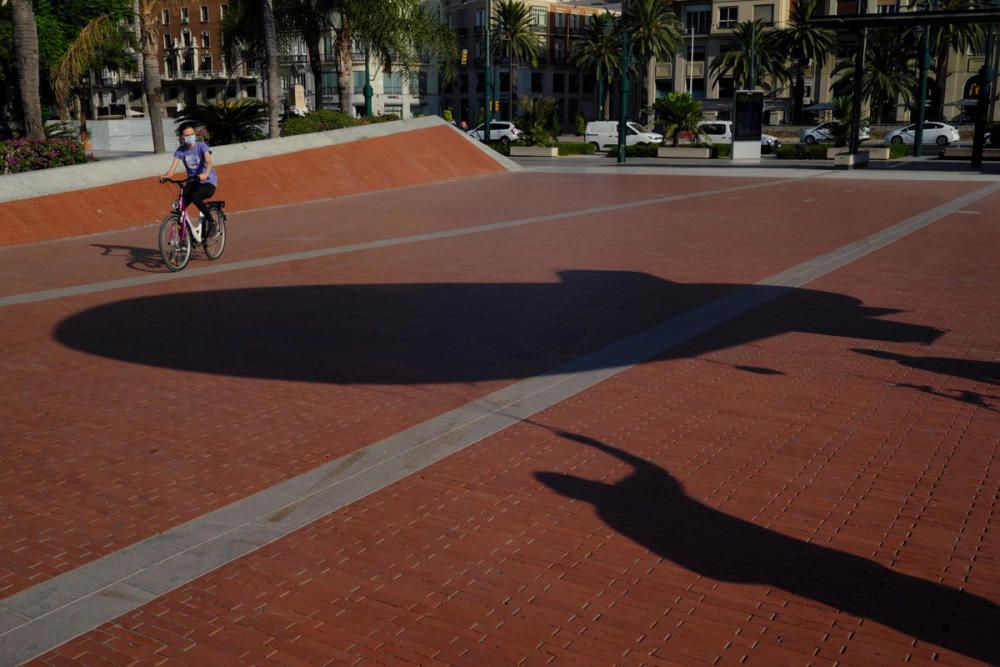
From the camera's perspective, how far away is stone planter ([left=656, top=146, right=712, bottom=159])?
4100 centimetres

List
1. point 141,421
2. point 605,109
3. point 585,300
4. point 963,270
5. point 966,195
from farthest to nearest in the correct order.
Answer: point 605,109 < point 966,195 < point 963,270 < point 585,300 < point 141,421

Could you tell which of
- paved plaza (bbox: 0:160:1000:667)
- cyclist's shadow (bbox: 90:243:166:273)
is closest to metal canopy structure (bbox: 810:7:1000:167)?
paved plaza (bbox: 0:160:1000:667)

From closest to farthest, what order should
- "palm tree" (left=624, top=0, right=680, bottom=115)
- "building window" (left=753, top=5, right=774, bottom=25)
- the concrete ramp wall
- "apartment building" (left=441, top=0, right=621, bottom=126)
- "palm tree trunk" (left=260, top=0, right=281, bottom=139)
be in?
the concrete ramp wall → "palm tree trunk" (left=260, top=0, right=281, bottom=139) → "palm tree" (left=624, top=0, right=680, bottom=115) → "building window" (left=753, top=5, right=774, bottom=25) → "apartment building" (left=441, top=0, right=621, bottom=126)

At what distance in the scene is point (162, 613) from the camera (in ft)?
13.2

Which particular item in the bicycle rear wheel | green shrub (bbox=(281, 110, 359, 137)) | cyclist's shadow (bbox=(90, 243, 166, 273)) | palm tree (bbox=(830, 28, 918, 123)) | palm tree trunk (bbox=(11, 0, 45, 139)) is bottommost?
cyclist's shadow (bbox=(90, 243, 166, 273))

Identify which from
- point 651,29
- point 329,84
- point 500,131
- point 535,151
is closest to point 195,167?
point 535,151

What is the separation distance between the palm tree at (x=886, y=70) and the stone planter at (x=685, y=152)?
95.9ft

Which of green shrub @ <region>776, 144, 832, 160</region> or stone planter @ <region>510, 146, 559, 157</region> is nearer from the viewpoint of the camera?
green shrub @ <region>776, 144, 832, 160</region>

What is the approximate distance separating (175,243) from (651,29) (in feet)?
235

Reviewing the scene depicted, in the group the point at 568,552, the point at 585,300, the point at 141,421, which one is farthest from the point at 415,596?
the point at 585,300

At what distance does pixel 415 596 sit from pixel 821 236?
12.5m

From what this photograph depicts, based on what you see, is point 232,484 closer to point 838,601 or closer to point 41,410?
point 41,410

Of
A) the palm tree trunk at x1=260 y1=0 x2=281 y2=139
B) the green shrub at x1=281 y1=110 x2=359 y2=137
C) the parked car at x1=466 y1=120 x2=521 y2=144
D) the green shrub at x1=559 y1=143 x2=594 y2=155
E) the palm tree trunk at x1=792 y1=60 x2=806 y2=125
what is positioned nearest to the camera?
the palm tree trunk at x1=260 y1=0 x2=281 y2=139

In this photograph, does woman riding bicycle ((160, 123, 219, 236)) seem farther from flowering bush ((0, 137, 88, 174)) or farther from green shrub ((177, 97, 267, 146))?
green shrub ((177, 97, 267, 146))
